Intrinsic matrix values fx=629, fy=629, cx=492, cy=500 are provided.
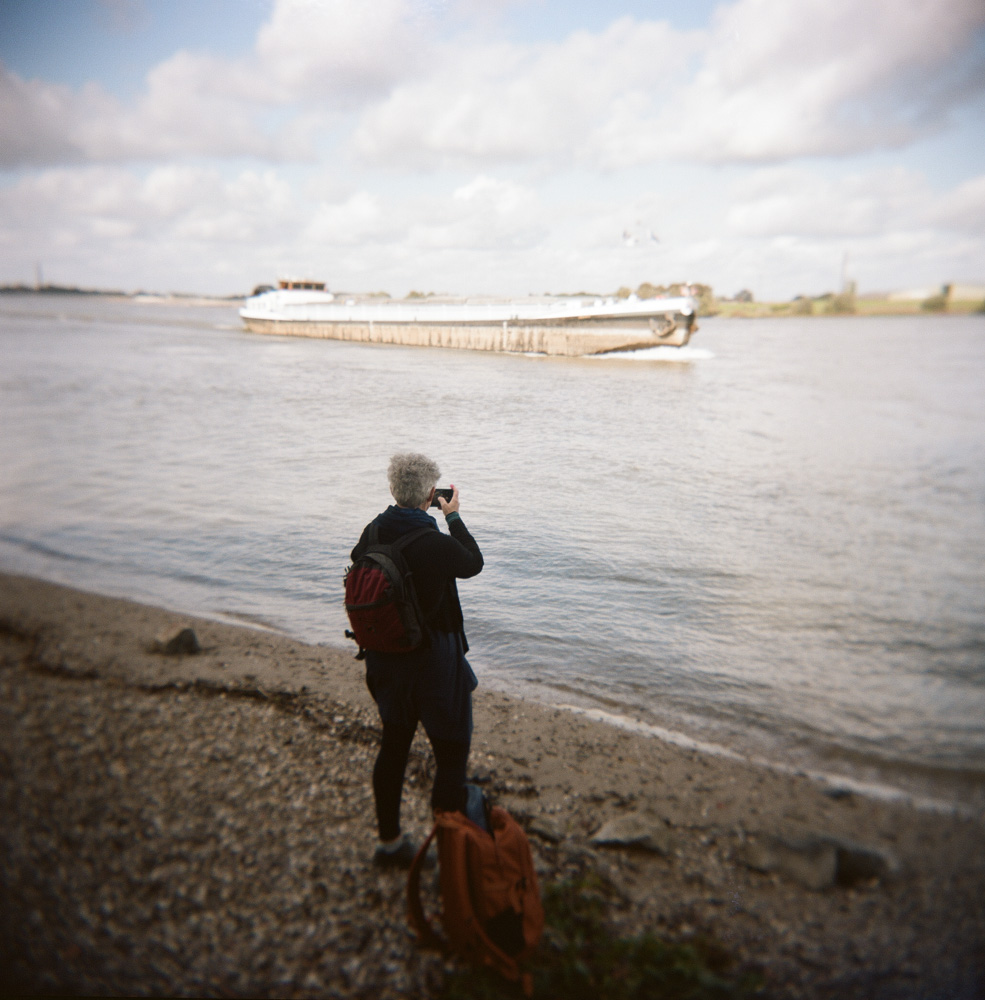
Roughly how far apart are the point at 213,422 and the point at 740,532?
616 inches

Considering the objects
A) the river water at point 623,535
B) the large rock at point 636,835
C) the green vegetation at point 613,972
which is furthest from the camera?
the river water at point 623,535

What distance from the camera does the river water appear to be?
5.52m

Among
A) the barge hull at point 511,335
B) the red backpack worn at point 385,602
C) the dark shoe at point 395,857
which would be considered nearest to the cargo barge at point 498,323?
the barge hull at point 511,335

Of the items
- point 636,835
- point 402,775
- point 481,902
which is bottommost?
point 636,835

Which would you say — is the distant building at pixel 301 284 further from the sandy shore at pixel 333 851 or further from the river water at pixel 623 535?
the sandy shore at pixel 333 851

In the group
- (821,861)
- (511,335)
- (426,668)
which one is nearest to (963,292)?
(821,861)

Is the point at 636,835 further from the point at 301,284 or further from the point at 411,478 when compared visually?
the point at 301,284

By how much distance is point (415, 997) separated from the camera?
242 centimetres

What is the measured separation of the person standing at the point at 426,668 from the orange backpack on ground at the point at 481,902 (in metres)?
0.31

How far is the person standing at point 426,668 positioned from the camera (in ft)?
9.11

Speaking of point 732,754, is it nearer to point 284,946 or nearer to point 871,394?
point 284,946

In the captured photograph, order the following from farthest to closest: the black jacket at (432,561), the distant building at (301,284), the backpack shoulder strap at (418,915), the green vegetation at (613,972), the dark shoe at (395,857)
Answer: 1. the distant building at (301,284)
2. the dark shoe at (395,857)
3. the black jacket at (432,561)
4. the backpack shoulder strap at (418,915)
5. the green vegetation at (613,972)

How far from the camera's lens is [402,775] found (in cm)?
291

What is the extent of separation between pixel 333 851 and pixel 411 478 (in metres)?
1.89
